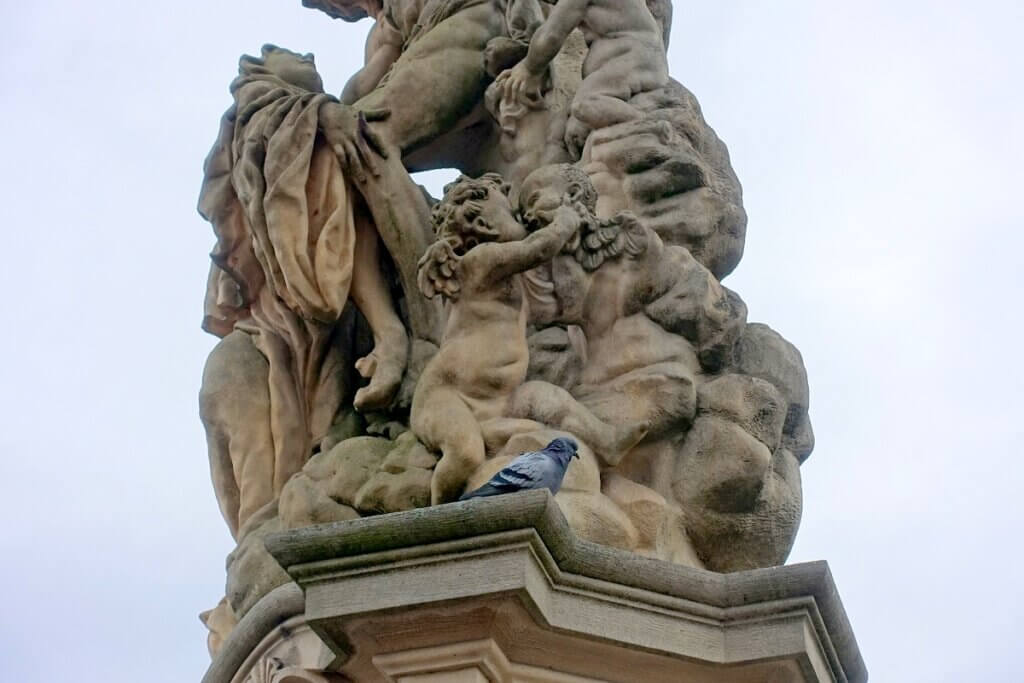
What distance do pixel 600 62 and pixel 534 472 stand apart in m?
2.07

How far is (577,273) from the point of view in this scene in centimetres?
502

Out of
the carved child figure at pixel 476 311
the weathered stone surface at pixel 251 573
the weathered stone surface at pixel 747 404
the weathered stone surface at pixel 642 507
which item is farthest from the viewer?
the weathered stone surface at pixel 251 573

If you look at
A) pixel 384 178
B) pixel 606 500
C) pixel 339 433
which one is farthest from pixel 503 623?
pixel 384 178

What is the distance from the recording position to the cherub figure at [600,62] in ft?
18.5

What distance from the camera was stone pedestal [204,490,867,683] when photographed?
3932 mm

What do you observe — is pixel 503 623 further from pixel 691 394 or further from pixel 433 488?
pixel 691 394

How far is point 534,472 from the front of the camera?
420cm

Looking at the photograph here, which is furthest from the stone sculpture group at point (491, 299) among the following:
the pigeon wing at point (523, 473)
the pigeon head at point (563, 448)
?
the pigeon wing at point (523, 473)

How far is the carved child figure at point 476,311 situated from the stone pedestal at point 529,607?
0.74 metres

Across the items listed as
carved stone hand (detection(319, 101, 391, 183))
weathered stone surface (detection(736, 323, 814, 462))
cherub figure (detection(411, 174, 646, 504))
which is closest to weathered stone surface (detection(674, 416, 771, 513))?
cherub figure (detection(411, 174, 646, 504))

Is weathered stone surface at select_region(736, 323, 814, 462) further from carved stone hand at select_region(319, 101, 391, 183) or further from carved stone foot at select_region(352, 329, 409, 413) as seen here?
carved stone hand at select_region(319, 101, 391, 183)

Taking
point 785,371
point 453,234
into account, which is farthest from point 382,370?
point 785,371

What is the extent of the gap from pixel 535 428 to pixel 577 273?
543 mm

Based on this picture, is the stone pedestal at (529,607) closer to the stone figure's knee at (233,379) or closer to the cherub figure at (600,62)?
the stone figure's knee at (233,379)
